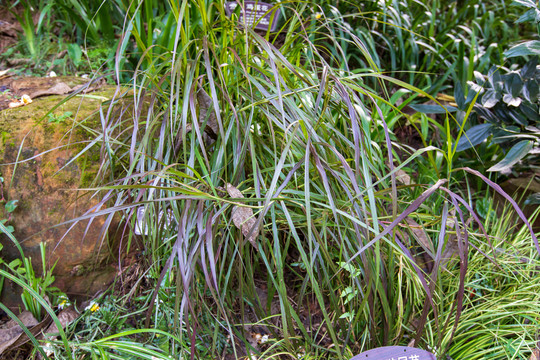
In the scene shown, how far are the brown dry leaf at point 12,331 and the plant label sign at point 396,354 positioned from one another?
45.7 inches

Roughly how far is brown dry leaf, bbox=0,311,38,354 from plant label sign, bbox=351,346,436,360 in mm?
1160

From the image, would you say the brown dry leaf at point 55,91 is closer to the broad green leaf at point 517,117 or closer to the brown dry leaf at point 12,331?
the brown dry leaf at point 12,331

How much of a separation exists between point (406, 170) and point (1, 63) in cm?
236

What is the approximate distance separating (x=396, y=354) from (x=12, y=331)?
1.29 metres

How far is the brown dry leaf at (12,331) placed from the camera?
1.35 metres

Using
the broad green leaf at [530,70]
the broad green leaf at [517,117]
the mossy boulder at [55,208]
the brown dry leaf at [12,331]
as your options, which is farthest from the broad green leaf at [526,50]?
the brown dry leaf at [12,331]

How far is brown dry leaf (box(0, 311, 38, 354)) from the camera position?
4.44ft

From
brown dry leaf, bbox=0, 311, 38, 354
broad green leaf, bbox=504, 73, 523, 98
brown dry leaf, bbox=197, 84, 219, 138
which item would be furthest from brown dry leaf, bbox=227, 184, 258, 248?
broad green leaf, bbox=504, 73, 523, 98

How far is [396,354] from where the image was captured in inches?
41.3

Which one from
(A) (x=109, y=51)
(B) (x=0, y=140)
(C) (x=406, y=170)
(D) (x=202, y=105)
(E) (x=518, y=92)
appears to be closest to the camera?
(D) (x=202, y=105)

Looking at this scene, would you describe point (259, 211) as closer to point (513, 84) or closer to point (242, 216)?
point (242, 216)

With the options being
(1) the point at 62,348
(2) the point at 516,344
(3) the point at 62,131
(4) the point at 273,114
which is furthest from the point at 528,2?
(1) the point at 62,348

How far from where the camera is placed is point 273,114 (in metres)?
1.34

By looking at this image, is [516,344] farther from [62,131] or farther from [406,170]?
[62,131]
